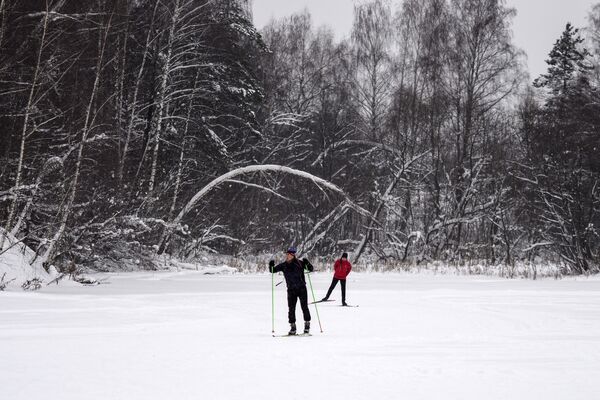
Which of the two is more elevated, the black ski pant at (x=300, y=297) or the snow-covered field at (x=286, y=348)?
the black ski pant at (x=300, y=297)

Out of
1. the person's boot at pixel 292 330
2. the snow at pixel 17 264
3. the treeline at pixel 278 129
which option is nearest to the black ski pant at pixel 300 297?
the person's boot at pixel 292 330

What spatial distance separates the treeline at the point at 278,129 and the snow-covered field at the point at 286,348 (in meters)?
5.01

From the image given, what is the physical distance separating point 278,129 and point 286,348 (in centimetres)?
3055

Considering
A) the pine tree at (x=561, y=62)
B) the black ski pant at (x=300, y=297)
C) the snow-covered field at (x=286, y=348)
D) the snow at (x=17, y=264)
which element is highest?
the pine tree at (x=561, y=62)

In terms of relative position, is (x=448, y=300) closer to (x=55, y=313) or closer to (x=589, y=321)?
(x=589, y=321)

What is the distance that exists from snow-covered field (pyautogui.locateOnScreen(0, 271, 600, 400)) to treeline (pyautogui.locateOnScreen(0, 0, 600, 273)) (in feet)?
16.4

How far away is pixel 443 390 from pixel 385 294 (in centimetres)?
1126

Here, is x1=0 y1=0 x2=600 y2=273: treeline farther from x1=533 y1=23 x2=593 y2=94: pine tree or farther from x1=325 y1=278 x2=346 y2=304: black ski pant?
x1=325 y1=278 x2=346 y2=304: black ski pant

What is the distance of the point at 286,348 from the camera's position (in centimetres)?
908

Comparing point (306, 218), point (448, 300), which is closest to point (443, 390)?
point (448, 300)

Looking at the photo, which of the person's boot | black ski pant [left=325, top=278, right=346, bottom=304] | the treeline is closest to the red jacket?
black ski pant [left=325, top=278, right=346, bottom=304]

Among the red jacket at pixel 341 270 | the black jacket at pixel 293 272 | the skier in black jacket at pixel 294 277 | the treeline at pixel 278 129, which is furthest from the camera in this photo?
the treeline at pixel 278 129

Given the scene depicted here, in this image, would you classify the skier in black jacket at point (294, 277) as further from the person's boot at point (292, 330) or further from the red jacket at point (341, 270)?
the red jacket at point (341, 270)

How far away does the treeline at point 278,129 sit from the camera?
709 inches
